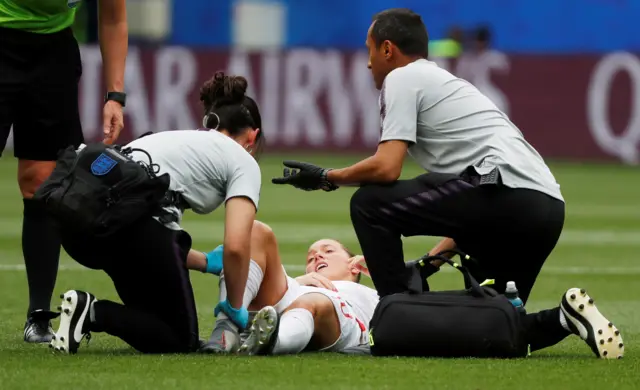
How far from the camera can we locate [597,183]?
18297mm

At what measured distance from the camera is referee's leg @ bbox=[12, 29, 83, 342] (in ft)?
22.3

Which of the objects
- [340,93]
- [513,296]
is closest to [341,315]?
[513,296]

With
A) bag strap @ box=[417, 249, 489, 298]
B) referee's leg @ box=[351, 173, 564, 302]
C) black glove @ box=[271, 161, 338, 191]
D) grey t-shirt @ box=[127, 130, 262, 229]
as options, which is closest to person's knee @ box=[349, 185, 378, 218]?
referee's leg @ box=[351, 173, 564, 302]

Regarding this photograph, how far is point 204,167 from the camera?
623 centimetres

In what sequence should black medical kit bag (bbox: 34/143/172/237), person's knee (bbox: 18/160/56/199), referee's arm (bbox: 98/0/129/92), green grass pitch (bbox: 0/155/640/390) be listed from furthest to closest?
referee's arm (bbox: 98/0/129/92) → person's knee (bbox: 18/160/56/199) → black medical kit bag (bbox: 34/143/172/237) → green grass pitch (bbox: 0/155/640/390)

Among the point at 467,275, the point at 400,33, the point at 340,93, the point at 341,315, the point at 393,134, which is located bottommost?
the point at 340,93

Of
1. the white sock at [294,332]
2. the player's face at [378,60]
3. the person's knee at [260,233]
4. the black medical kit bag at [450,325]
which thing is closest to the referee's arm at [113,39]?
the person's knee at [260,233]

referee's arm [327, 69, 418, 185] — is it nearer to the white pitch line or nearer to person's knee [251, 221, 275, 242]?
person's knee [251, 221, 275, 242]

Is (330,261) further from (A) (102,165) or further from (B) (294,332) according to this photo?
(A) (102,165)

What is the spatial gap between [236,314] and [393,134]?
1.00 m

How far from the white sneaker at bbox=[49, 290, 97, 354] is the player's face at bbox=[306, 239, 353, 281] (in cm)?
141

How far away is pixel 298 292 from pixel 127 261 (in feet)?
2.79

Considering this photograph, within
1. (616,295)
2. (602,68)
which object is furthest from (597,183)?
(616,295)

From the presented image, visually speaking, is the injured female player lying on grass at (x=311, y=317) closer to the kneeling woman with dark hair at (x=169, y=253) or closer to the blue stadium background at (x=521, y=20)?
the kneeling woman with dark hair at (x=169, y=253)
